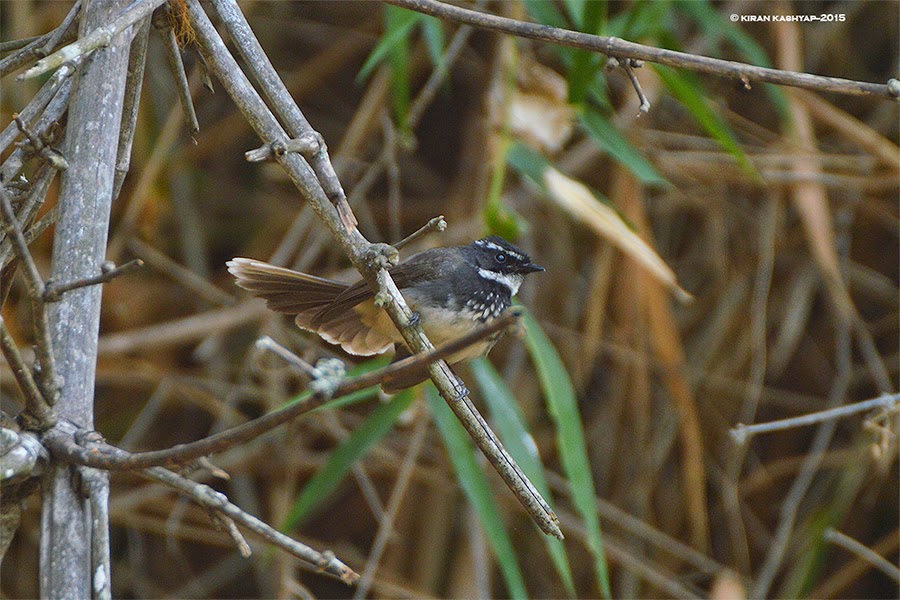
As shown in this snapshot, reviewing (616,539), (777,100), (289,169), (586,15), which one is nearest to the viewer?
(289,169)

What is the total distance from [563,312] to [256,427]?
3709 millimetres

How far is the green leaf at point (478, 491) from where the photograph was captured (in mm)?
3293

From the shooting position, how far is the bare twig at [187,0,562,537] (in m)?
1.71

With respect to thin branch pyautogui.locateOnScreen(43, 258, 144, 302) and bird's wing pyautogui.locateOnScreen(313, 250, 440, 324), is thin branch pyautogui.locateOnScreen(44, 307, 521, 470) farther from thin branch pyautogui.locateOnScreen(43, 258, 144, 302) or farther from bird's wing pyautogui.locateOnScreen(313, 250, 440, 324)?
bird's wing pyautogui.locateOnScreen(313, 250, 440, 324)

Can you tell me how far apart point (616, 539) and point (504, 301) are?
6.06 ft

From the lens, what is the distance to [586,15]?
3133 millimetres

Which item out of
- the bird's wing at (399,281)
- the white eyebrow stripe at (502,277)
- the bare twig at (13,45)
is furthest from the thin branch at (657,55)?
the white eyebrow stripe at (502,277)

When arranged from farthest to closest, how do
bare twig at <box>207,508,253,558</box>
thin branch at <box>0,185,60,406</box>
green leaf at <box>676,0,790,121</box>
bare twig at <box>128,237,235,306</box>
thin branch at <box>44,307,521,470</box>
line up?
bare twig at <box>128,237,235,306</box> → green leaf at <box>676,0,790,121</box> → bare twig at <box>207,508,253,558</box> → thin branch at <box>0,185,60,406</box> → thin branch at <box>44,307,521,470</box>

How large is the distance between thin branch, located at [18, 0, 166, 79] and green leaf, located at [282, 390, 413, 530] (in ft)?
6.50

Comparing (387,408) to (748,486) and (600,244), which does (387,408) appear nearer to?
(600,244)

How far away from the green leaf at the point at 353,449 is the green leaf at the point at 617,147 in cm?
110

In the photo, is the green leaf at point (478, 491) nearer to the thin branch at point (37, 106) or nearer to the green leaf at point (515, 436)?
the green leaf at point (515, 436)

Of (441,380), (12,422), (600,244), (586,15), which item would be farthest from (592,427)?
(12,422)

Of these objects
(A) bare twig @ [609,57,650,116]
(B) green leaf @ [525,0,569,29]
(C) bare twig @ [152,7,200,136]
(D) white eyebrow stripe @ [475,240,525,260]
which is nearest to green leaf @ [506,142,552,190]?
(D) white eyebrow stripe @ [475,240,525,260]
